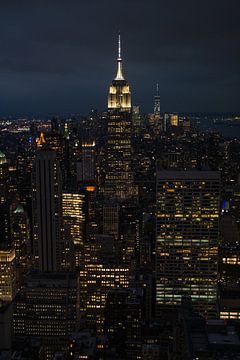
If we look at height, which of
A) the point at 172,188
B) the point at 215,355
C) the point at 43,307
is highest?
the point at 172,188

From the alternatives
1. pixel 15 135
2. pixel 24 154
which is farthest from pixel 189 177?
pixel 15 135

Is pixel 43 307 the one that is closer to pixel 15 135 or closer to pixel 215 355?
pixel 215 355

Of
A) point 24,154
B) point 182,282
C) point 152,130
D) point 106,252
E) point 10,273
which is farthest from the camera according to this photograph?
point 152,130

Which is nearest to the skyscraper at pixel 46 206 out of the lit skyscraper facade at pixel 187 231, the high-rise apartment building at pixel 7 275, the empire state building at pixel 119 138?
the high-rise apartment building at pixel 7 275

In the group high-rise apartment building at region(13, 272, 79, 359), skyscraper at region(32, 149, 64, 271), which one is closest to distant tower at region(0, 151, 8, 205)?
skyscraper at region(32, 149, 64, 271)

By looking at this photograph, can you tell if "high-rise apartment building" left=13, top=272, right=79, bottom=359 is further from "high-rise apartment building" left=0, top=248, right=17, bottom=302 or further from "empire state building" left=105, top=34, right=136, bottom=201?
"empire state building" left=105, top=34, right=136, bottom=201

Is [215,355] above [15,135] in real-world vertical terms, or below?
below

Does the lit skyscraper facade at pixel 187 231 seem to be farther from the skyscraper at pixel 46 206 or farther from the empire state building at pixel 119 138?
the empire state building at pixel 119 138

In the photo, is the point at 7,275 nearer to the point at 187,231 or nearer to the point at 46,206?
the point at 46,206
